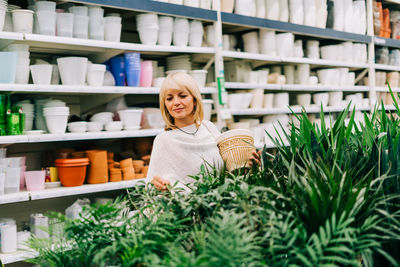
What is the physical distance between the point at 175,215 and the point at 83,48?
2.35 m

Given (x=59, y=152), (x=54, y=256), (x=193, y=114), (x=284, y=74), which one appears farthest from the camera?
(x=284, y=74)

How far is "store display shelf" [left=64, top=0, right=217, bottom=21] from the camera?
3018 millimetres

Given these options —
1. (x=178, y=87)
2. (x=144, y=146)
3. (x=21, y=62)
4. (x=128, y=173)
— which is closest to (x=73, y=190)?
(x=128, y=173)

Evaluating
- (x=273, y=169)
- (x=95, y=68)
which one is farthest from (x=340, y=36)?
(x=273, y=169)

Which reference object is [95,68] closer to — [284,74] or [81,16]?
[81,16]

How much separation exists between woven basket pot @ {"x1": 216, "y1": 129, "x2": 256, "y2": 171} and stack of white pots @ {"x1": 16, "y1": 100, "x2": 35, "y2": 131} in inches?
61.8

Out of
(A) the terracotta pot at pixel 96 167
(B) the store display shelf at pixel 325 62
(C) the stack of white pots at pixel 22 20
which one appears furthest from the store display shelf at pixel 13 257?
(B) the store display shelf at pixel 325 62

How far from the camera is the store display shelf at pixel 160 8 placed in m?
3.02

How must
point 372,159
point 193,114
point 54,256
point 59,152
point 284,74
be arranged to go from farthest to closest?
point 284,74
point 59,152
point 193,114
point 372,159
point 54,256

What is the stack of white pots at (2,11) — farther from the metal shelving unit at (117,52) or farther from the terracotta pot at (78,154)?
the terracotta pot at (78,154)

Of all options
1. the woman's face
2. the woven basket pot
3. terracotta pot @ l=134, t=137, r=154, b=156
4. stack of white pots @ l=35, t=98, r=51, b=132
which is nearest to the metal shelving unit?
stack of white pots @ l=35, t=98, r=51, b=132

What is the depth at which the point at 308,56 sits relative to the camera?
15.4 ft

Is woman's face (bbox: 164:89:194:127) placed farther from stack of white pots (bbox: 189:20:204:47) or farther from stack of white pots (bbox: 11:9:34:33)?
stack of white pots (bbox: 189:20:204:47)

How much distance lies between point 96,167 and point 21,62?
2.81 feet
